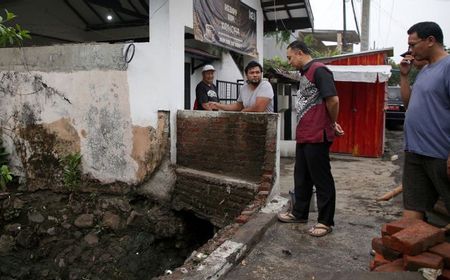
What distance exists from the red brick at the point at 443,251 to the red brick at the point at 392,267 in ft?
0.70

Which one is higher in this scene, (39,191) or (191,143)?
(191,143)

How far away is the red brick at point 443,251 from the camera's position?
2629mm

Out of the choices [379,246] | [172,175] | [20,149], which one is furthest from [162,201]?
[379,246]

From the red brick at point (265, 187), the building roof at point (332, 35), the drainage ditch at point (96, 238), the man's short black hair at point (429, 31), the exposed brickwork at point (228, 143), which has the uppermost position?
the building roof at point (332, 35)

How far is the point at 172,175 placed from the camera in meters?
5.86

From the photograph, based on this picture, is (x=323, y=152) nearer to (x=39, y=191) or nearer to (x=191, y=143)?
(x=191, y=143)

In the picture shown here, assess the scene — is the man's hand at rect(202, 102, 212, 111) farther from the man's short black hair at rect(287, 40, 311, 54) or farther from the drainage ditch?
the man's short black hair at rect(287, 40, 311, 54)

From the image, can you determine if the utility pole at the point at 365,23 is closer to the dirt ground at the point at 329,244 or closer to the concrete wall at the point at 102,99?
the dirt ground at the point at 329,244

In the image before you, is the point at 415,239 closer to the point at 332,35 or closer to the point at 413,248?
the point at 413,248

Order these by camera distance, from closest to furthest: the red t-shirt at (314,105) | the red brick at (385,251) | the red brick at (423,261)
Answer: the red brick at (423,261) < the red brick at (385,251) < the red t-shirt at (314,105)

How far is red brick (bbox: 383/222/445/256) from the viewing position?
2.63m

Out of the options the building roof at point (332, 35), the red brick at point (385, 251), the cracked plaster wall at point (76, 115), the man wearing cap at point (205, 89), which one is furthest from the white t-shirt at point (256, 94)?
the building roof at point (332, 35)

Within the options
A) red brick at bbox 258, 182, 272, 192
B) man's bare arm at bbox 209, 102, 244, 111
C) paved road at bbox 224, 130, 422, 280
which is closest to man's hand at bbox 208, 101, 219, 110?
man's bare arm at bbox 209, 102, 244, 111

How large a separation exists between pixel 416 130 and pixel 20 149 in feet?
19.9
